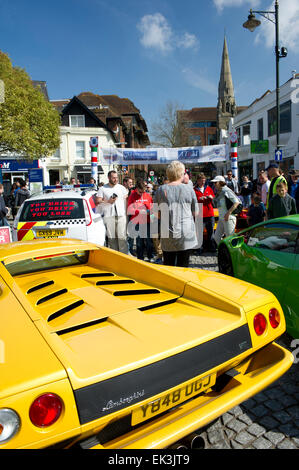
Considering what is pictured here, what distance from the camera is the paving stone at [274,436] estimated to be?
6.90 ft

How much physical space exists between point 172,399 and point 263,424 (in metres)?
1.06

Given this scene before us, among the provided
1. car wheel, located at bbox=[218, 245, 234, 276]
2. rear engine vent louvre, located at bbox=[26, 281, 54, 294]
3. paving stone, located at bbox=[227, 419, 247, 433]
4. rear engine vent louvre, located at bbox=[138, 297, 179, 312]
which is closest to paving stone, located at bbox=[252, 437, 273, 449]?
paving stone, located at bbox=[227, 419, 247, 433]

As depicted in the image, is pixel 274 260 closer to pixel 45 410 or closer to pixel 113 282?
pixel 113 282

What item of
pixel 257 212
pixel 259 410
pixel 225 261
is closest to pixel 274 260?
pixel 225 261

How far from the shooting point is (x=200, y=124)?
84750mm

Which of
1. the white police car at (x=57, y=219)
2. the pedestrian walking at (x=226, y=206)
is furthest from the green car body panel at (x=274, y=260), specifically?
the white police car at (x=57, y=219)

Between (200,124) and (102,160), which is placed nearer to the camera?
(102,160)

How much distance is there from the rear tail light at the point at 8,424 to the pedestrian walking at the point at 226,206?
236 inches

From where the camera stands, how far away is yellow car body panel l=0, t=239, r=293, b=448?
1.35m

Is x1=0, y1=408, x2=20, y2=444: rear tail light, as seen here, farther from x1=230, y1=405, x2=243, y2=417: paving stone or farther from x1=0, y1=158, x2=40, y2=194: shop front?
x1=0, y1=158, x2=40, y2=194: shop front

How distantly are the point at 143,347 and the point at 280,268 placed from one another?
2.37 metres
